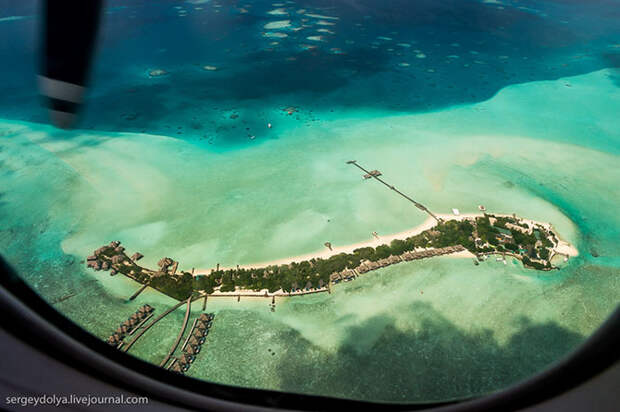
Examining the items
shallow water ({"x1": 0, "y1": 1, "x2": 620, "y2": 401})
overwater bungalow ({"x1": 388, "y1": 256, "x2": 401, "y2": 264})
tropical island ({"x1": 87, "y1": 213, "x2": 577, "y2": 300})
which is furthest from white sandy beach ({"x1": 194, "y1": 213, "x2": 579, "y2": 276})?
overwater bungalow ({"x1": 388, "y1": 256, "x2": 401, "y2": 264})

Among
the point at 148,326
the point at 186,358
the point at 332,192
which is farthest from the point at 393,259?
the point at 148,326

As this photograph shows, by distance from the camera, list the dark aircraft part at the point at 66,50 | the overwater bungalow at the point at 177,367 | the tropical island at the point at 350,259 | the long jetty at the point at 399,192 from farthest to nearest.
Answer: the long jetty at the point at 399,192 < the tropical island at the point at 350,259 < the overwater bungalow at the point at 177,367 < the dark aircraft part at the point at 66,50

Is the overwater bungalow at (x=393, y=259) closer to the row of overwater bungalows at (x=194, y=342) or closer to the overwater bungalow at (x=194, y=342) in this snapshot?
the row of overwater bungalows at (x=194, y=342)

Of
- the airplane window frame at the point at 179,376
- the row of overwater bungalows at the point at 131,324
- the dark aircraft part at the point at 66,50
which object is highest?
the dark aircraft part at the point at 66,50

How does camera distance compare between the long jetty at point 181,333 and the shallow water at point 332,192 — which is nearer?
the long jetty at point 181,333

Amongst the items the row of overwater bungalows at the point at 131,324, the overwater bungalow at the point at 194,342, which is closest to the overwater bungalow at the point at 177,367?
the overwater bungalow at the point at 194,342

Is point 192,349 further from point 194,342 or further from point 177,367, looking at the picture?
point 177,367

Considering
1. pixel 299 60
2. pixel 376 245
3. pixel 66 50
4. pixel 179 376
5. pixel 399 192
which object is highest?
pixel 66 50
